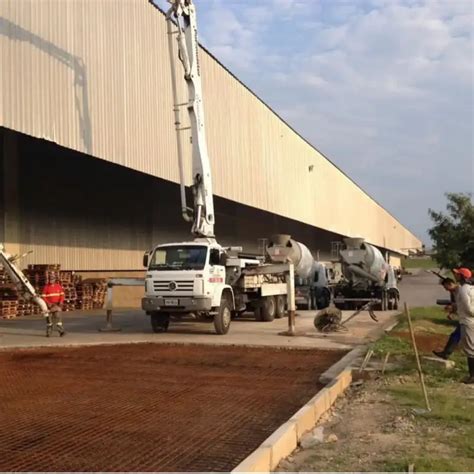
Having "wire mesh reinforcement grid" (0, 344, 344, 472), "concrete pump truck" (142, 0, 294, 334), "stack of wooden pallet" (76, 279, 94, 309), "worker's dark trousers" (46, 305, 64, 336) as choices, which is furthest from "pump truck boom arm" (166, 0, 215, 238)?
"stack of wooden pallet" (76, 279, 94, 309)

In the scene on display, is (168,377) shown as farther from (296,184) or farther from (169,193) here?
(296,184)

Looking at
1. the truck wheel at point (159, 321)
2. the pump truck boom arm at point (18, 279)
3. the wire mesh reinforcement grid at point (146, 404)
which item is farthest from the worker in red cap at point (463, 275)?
the pump truck boom arm at point (18, 279)

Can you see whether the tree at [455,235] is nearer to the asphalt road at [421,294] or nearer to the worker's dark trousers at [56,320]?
the asphalt road at [421,294]

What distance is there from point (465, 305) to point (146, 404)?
513 cm

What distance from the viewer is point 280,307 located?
23.4 metres

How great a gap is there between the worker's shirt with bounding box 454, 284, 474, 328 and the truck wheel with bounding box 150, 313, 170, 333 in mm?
9245

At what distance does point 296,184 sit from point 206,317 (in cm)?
3007

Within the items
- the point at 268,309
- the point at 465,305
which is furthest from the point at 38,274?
the point at 465,305

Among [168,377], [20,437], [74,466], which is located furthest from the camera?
[168,377]

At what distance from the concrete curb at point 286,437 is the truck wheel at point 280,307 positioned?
47.1ft

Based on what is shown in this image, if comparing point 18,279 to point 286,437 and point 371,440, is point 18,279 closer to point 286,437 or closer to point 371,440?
point 286,437

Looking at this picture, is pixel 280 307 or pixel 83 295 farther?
pixel 83 295

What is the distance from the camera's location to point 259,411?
320 inches

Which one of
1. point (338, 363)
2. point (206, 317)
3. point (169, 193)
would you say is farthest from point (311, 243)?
point (338, 363)
